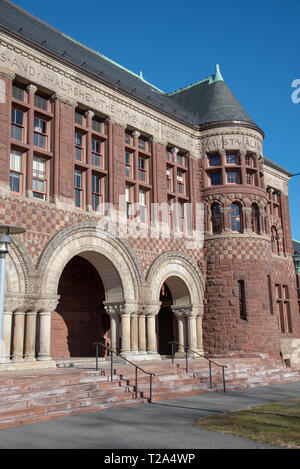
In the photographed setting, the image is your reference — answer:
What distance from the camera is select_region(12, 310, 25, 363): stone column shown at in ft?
48.1

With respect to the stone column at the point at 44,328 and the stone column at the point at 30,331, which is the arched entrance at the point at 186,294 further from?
the stone column at the point at 30,331

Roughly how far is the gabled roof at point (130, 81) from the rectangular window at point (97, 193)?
13.4 feet

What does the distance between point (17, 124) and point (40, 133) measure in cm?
103

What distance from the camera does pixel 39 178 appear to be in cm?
1692

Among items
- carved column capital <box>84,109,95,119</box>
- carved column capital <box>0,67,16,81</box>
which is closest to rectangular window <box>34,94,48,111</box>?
carved column capital <box>0,67,16,81</box>

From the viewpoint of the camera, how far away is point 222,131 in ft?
78.5

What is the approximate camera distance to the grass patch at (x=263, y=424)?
7948mm

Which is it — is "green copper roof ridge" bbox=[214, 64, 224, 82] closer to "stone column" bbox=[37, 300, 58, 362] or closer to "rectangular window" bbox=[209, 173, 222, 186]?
"rectangular window" bbox=[209, 173, 222, 186]

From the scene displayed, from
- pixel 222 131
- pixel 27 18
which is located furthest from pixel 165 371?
pixel 27 18

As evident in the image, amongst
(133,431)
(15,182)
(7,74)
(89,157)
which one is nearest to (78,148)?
(89,157)

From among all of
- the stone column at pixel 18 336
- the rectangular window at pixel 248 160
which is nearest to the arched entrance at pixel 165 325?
the rectangular window at pixel 248 160

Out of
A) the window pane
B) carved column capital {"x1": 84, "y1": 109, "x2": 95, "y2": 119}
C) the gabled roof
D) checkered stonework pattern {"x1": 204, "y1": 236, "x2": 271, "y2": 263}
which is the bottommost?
checkered stonework pattern {"x1": 204, "y1": 236, "x2": 271, "y2": 263}

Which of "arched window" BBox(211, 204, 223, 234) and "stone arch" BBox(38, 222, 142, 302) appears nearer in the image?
"stone arch" BBox(38, 222, 142, 302)

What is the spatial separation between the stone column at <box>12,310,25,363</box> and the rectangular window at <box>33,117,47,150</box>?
609 centimetres
